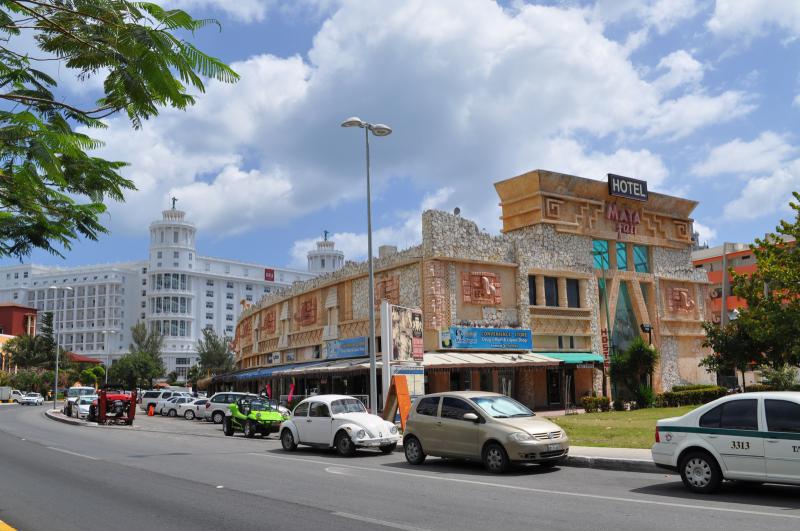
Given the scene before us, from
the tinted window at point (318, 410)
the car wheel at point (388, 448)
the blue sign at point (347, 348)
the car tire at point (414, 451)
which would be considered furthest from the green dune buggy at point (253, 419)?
the car tire at point (414, 451)

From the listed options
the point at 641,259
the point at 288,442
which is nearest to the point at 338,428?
the point at 288,442

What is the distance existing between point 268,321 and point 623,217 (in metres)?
25.8

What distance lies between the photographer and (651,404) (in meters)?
36.3

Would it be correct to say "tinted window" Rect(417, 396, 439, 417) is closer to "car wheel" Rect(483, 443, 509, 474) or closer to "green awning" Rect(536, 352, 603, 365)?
"car wheel" Rect(483, 443, 509, 474)

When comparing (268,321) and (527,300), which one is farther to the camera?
(268,321)

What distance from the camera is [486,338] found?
34031 millimetres

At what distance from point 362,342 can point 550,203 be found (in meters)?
14.1

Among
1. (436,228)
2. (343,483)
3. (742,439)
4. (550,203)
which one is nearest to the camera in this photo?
(742,439)

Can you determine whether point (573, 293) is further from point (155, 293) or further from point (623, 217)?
point (155, 293)

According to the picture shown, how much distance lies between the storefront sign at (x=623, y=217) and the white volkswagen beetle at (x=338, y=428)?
28776 millimetres

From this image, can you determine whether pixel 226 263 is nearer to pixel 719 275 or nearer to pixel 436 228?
pixel 719 275

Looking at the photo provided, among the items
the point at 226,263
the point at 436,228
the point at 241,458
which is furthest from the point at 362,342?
the point at 226,263

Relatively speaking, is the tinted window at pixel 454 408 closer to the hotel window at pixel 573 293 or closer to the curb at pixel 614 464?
the curb at pixel 614 464

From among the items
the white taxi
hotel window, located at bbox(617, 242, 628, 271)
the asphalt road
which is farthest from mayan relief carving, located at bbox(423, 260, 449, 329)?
the white taxi
